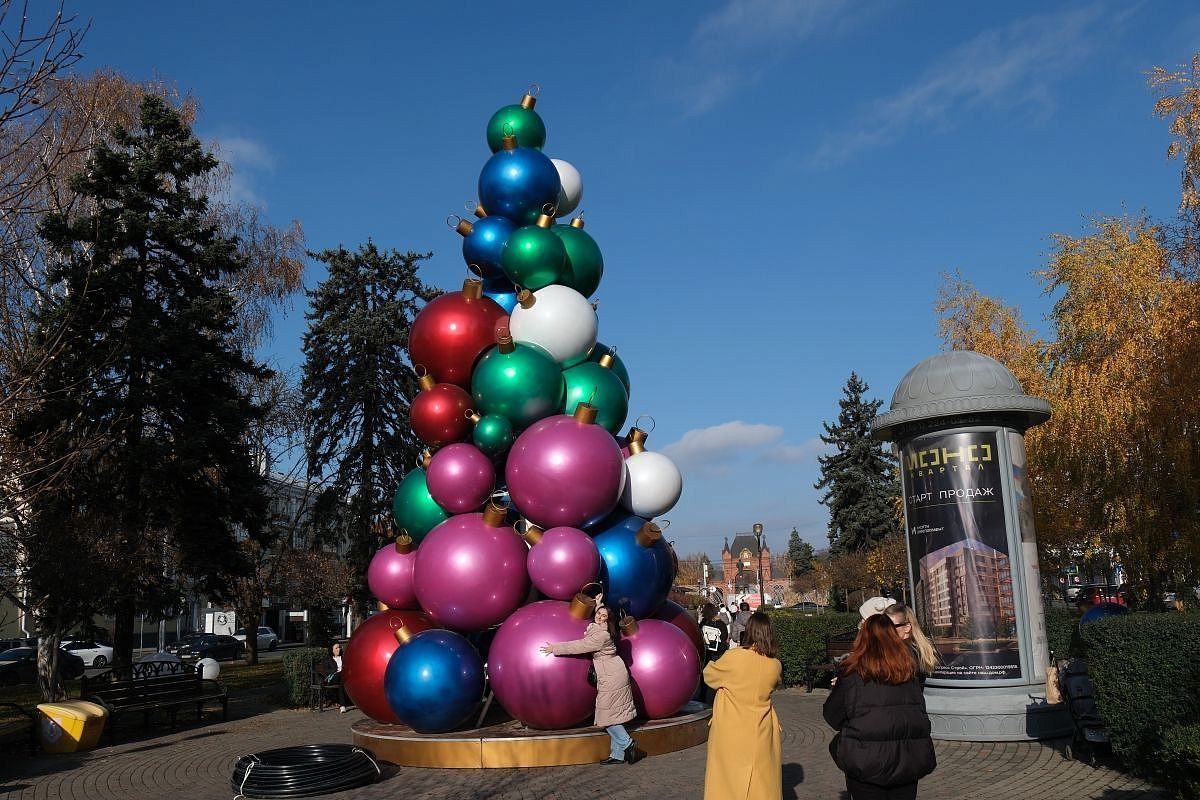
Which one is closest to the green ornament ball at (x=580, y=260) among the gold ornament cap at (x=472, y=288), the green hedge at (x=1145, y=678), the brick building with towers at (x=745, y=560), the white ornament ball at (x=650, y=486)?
the gold ornament cap at (x=472, y=288)

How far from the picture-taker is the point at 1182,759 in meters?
6.40

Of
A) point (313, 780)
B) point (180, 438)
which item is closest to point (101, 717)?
point (313, 780)

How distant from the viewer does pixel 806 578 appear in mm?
72750

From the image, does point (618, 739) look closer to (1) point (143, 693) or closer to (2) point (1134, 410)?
(1) point (143, 693)

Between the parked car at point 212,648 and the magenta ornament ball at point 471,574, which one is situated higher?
the magenta ornament ball at point 471,574

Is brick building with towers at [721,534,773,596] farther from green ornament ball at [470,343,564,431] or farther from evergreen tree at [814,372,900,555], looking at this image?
green ornament ball at [470,343,564,431]

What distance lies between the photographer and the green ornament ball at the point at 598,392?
11.3m

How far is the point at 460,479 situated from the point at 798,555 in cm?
9018

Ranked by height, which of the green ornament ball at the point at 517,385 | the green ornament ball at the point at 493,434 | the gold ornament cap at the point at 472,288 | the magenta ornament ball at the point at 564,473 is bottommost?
the magenta ornament ball at the point at 564,473

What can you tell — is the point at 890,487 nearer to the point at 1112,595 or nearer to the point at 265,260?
the point at 1112,595

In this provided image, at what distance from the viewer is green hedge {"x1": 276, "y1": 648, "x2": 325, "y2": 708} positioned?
16.6m

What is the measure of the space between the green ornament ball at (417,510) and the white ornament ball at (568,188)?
14.6ft

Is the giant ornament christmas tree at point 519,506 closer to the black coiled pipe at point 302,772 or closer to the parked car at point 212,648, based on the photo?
the black coiled pipe at point 302,772

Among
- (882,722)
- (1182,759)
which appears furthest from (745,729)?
(1182,759)
